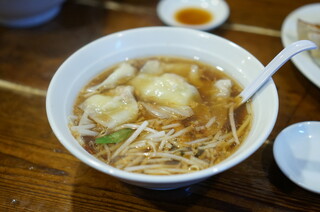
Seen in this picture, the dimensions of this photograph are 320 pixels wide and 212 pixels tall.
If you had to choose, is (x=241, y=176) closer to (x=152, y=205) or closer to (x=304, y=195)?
(x=304, y=195)

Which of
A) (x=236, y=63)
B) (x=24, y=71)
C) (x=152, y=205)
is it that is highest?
(x=236, y=63)

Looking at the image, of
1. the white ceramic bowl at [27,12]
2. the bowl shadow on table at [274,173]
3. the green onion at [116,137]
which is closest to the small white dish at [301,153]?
the bowl shadow on table at [274,173]

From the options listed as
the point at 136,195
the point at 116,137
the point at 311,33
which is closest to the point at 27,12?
the point at 116,137

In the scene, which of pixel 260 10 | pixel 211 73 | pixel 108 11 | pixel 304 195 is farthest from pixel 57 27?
pixel 304 195

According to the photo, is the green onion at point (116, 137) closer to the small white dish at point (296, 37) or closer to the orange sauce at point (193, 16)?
the small white dish at point (296, 37)

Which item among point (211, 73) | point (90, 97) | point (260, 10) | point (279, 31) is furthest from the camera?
point (260, 10)

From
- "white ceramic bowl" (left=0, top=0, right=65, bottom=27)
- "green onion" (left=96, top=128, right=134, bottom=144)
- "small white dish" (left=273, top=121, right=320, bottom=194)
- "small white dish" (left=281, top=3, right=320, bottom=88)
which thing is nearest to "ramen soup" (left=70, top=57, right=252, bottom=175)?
"green onion" (left=96, top=128, right=134, bottom=144)

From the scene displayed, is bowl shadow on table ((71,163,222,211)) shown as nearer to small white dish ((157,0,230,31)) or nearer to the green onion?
the green onion
